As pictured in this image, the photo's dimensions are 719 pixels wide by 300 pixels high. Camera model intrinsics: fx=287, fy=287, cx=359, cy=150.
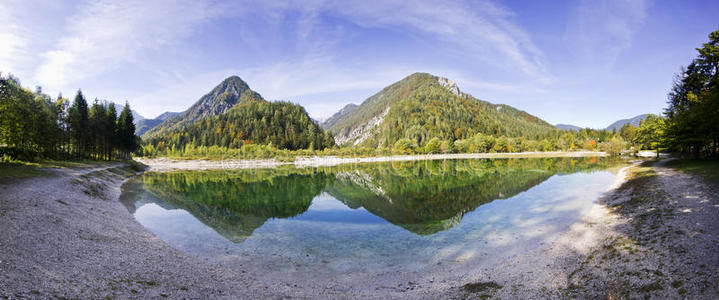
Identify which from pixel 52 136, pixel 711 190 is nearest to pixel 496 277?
pixel 711 190

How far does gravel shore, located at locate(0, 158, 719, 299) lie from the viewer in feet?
24.2

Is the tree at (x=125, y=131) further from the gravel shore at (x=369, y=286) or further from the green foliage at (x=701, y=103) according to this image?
the green foliage at (x=701, y=103)

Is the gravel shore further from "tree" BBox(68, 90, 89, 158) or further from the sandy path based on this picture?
"tree" BBox(68, 90, 89, 158)

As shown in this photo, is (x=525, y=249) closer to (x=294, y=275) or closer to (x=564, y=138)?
(x=294, y=275)

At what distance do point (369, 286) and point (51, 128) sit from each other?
49.9 m

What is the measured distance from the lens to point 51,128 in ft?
124

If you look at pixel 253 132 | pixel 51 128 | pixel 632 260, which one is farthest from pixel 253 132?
pixel 632 260

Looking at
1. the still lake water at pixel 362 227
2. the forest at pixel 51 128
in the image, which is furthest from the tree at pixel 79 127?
the still lake water at pixel 362 227

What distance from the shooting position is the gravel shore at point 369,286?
7.36m

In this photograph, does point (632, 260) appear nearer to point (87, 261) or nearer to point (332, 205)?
point (87, 261)

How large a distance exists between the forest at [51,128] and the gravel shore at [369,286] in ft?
73.4

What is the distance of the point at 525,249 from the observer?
529 inches

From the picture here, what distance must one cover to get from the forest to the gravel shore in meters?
22.4

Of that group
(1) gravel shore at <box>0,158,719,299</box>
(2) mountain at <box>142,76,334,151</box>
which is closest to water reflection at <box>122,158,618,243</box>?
(1) gravel shore at <box>0,158,719,299</box>
